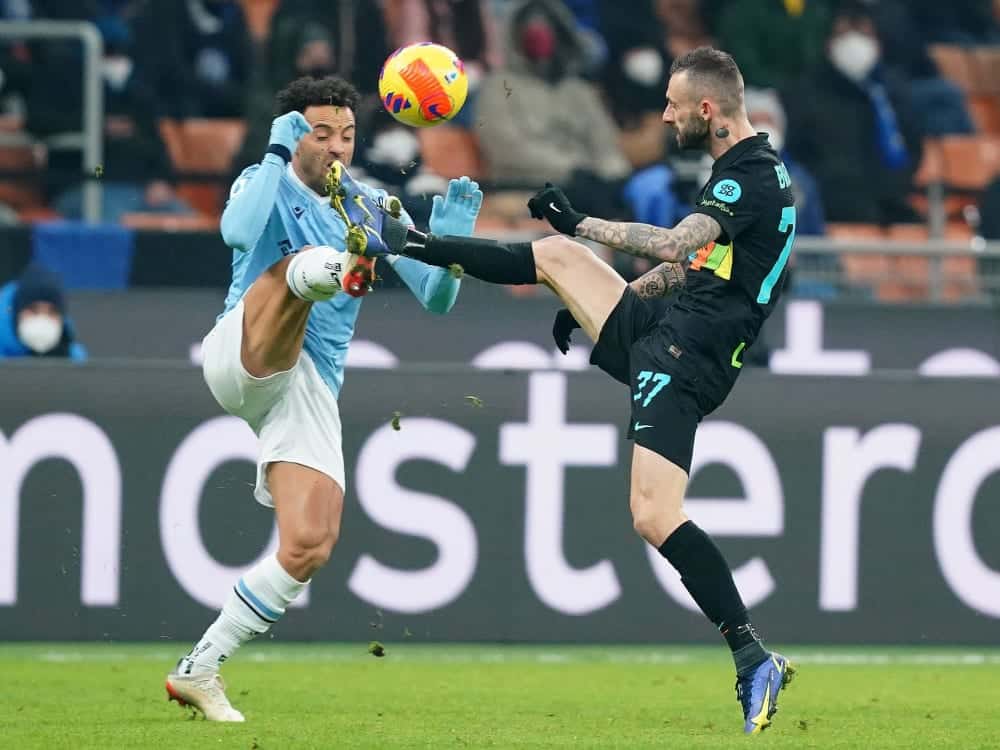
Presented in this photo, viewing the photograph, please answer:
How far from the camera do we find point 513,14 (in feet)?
48.8

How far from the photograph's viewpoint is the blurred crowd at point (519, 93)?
14.2 meters

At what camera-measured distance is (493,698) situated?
8.70 meters

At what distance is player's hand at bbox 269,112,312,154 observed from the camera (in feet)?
25.3

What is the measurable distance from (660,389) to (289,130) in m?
1.67

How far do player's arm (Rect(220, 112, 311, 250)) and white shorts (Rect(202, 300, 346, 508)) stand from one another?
12.4 inches

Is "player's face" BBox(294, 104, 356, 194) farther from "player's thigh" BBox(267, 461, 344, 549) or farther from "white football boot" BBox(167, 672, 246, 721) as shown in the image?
"white football boot" BBox(167, 672, 246, 721)

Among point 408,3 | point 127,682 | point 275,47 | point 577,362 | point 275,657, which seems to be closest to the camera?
point 127,682

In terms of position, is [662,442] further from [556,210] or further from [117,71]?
[117,71]

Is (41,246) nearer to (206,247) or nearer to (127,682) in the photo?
(206,247)

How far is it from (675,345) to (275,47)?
770 centimetres

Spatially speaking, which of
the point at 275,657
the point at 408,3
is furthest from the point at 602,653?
the point at 408,3

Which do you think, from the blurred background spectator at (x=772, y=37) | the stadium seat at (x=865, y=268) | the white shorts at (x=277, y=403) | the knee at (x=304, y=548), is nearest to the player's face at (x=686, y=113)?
the white shorts at (x=277, y=403)

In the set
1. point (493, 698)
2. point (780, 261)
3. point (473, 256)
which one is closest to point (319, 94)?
point (473, 256)

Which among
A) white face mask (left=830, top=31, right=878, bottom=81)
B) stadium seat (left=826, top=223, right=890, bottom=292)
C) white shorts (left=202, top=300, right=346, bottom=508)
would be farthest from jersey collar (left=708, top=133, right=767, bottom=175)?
white face mask (left=830, top=31, right=878, bottom=81)
